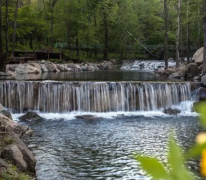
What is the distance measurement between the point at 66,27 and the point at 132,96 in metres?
24.7

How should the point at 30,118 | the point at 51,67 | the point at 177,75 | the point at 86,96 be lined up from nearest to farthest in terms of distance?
the point at 30,118 < the point at 86,96 < the point at 177,75 < the point at 51,67

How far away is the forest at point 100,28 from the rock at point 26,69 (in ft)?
21.6

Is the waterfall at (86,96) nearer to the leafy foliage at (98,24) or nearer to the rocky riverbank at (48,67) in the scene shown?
the rocky riverbank at (48,67)

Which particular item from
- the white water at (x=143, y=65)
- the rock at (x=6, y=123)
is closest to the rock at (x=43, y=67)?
the white water at (x=143, y=65)

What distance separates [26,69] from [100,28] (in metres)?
19.0

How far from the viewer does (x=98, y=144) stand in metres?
9.79

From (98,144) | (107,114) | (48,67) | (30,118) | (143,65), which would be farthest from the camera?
(143,65)

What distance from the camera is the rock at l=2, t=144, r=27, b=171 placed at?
22.1 ft

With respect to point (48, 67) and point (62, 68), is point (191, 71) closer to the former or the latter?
point (62, 68)

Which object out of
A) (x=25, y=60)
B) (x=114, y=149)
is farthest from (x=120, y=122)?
(x=25, y=60)

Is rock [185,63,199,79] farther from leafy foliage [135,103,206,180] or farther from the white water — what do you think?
leafy foliage [135,103,206,180]

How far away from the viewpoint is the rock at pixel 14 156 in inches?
265

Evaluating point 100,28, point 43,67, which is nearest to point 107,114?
point 43,67

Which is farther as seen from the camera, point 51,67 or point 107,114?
point 51,67
